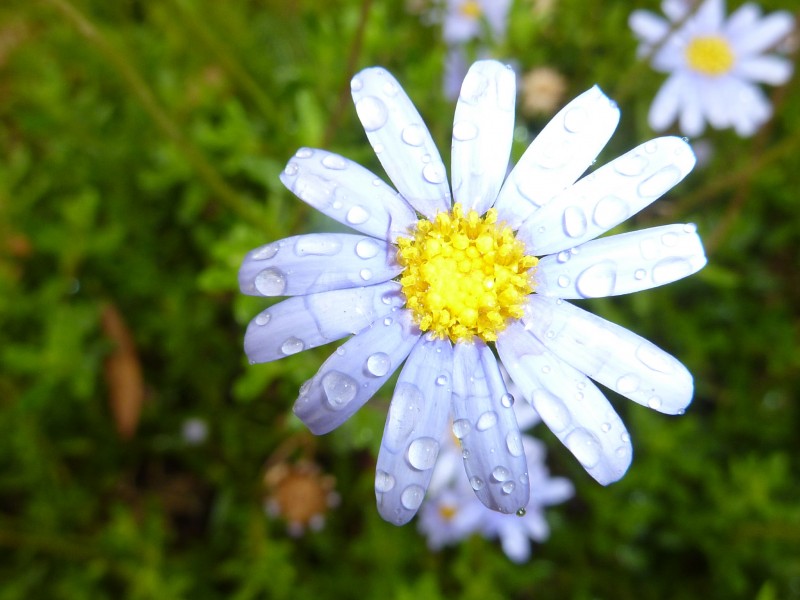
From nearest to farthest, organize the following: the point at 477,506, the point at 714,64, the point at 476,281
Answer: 1. the point at 476,281
2. the point at 477,506
3. the point at 714,64

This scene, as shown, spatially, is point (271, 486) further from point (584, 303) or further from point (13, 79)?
point (13, 79)

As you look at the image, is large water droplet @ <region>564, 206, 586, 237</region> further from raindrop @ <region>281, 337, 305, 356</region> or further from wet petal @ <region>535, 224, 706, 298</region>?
raindrop @ <region>281, 337, 305, 356</region>

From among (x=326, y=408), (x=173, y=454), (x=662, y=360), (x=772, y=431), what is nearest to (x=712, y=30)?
(x=772, y=431)

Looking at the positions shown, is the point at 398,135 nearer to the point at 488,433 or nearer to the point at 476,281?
the point at 476,281

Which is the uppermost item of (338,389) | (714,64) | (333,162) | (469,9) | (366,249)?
(469,9)

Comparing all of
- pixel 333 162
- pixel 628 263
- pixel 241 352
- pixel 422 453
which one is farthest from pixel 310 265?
pixel 241 352

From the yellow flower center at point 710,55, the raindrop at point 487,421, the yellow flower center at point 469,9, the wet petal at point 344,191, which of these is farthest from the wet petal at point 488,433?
the yellow flower center at point 469,9
